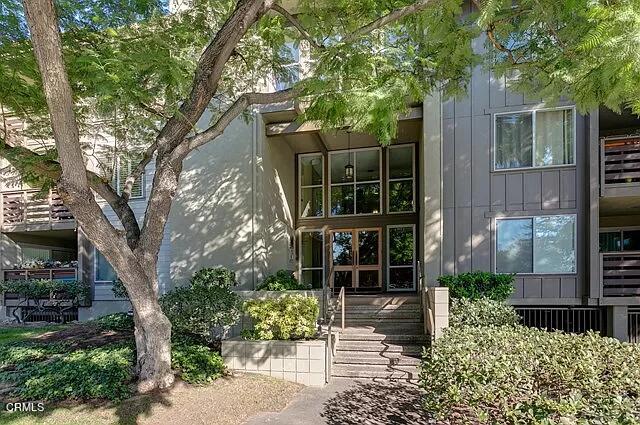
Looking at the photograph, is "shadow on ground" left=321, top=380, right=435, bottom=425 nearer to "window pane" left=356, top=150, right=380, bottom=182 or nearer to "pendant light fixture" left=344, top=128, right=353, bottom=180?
"pendant light fixture" left=344, top=128, right=353, bottom=180

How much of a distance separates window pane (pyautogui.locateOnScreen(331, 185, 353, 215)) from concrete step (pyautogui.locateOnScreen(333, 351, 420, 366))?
6530mm

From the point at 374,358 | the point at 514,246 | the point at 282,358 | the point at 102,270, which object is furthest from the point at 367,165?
the point at 102,270

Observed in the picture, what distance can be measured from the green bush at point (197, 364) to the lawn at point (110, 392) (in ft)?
0.16

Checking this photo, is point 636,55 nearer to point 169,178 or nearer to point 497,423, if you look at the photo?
point 497,423

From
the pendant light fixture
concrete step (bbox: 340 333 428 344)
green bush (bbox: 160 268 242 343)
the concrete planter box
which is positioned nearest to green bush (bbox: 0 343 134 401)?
green bush (bbox: 160 268 242 343)

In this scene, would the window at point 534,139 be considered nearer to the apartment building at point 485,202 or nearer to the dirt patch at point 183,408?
the apartment building at point 485,202

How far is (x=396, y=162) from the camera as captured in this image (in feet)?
47.5

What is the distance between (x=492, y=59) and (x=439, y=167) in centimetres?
511

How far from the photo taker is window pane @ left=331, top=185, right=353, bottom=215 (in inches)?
579

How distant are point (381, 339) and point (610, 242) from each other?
856 cm

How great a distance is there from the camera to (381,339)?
9328mm

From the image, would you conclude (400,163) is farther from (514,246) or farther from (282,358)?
(282,358)

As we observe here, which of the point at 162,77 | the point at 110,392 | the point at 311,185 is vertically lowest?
the point at 110,392

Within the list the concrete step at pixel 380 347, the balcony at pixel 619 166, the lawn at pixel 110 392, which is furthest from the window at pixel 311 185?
the balcony at pixel 619 166
